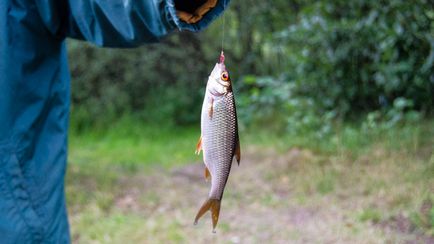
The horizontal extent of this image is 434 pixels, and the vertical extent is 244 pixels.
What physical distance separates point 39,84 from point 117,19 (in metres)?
0.44

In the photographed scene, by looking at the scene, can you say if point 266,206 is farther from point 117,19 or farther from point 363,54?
point 117,19

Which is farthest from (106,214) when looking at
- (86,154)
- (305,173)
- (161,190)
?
(86,154)

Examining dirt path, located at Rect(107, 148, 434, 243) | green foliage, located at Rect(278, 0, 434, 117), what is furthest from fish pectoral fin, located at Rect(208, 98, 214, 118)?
green foliage, located at Rect(278, 0, 434, 117)

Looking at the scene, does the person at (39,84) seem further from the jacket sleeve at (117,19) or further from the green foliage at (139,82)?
the green foliage at (139,82)

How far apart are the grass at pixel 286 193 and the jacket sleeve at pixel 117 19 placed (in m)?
2.55

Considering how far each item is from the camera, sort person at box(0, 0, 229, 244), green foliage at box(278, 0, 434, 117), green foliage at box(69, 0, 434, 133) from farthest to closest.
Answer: green foliage at box(69, 0, 434, 133) < green foliage at box(278, 0, 434, 117) < person at box(0, 0, 229, 244)

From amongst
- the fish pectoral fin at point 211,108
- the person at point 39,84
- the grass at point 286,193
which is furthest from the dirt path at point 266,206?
the fish pectoral fin at point 211,108

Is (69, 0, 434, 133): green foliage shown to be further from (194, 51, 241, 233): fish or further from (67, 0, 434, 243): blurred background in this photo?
(194, 51, 241, 233): fish

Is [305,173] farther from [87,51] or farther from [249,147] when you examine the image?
[87,51]

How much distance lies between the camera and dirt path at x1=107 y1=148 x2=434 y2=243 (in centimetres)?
437

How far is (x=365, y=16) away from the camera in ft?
20.2

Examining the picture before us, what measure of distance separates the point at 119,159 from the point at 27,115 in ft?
17.3

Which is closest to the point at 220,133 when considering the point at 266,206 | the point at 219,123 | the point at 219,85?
the point at 219,123

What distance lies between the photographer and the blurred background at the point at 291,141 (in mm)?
4671
